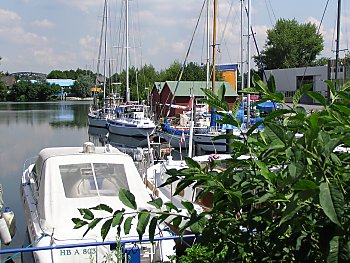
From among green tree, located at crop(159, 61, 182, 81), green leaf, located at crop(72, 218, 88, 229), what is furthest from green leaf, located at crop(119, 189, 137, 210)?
green tree, located at crop(159, 61, 182, 81)

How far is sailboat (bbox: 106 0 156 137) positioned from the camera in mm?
47688

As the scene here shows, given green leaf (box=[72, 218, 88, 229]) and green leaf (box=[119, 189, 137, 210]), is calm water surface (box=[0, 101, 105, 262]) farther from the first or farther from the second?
green leaf (box=[119, 189, 137, 210])

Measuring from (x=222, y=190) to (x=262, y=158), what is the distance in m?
0.25

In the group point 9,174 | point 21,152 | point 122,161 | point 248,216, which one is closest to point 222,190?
point 248,216

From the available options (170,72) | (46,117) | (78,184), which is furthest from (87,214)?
(170,72)

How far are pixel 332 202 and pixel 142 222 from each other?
3.29 feet

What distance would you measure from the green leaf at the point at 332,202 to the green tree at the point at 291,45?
100971 mm

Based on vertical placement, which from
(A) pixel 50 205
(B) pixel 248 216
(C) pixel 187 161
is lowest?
(A) pixel 50 205

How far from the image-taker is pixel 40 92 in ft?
574

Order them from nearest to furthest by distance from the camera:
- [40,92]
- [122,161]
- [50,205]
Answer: [50,205]
[122,161]
[40,92]

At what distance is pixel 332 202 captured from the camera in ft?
6.22

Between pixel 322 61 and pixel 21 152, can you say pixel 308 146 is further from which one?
pixel 322 61

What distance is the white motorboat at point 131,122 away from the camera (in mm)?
47625

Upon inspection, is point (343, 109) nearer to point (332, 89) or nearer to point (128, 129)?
point (332, 89)
